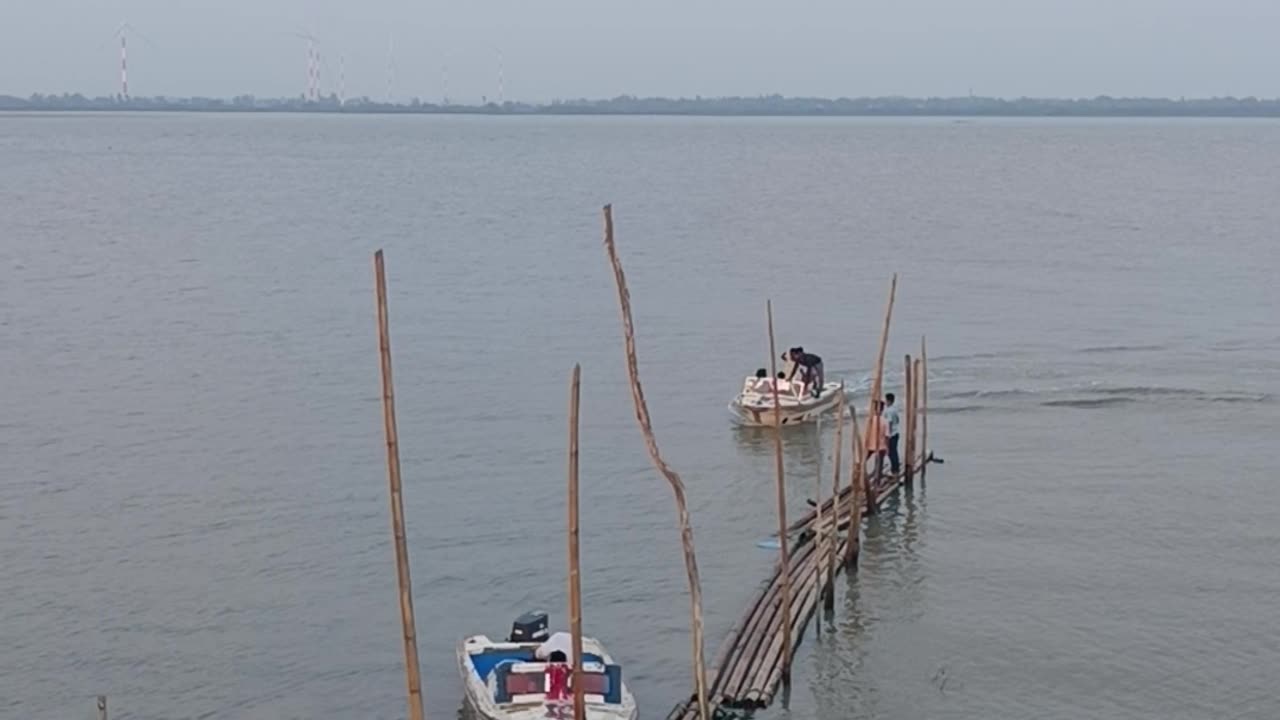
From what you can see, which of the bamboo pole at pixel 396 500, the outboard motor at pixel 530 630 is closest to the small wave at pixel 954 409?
the outboard motor at pixel 530 630

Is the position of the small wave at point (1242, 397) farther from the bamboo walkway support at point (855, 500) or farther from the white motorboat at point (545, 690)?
the white motorboat at point (545, 690)

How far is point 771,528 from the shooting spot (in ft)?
72.6

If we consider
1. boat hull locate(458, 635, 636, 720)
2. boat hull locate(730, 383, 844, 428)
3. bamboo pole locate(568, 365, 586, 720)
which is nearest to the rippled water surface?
boat hull locate(730, 383, 844, 428)

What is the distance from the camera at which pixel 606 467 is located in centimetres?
2561

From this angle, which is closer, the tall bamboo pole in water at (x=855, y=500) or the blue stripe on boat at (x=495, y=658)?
the blue stripe on boat at (x=495, y=658)

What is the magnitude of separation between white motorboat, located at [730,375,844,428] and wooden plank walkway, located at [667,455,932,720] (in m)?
6.13

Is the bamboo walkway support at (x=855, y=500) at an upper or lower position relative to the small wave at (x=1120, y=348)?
upper

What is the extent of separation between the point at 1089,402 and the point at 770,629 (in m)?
14.5

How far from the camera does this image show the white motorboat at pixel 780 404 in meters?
27.9

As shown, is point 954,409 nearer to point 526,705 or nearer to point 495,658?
point 495,658

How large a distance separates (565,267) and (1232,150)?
121 meters

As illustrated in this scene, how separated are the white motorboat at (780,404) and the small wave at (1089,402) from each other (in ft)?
13.5

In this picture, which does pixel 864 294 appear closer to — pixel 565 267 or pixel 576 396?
pixel 565 267

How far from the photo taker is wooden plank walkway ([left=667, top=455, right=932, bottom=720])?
1567cm
